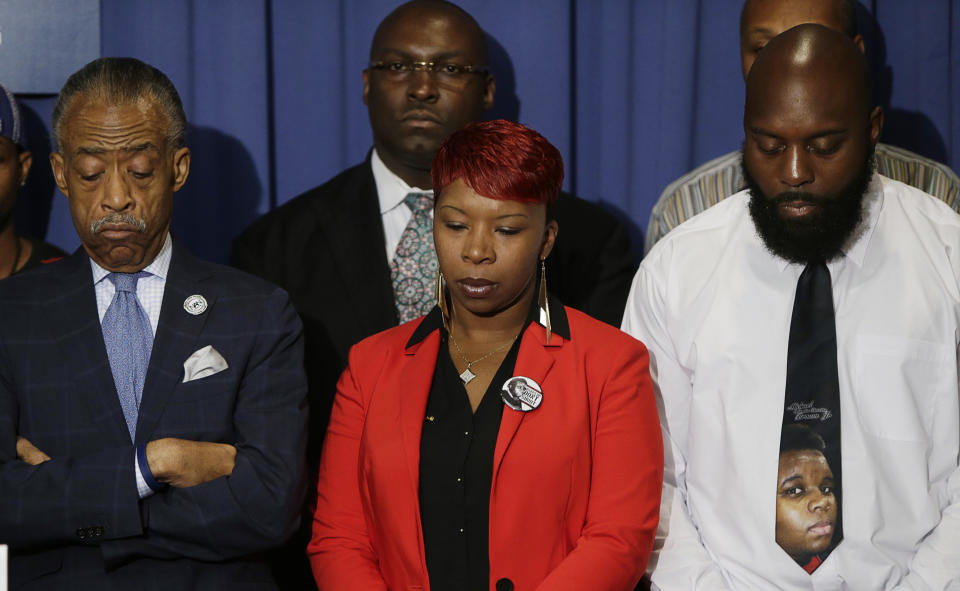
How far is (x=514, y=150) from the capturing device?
1.94 metres

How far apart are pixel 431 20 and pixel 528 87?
0.48 meters

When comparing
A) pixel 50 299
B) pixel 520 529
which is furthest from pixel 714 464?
pixel 50 299

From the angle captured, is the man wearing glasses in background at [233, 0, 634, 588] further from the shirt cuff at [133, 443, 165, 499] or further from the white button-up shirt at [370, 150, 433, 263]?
the shirt cuff at [133, 443, 165, 499]

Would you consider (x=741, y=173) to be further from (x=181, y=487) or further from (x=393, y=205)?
(x=181, y=487)

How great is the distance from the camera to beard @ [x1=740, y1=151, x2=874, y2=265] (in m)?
2.09

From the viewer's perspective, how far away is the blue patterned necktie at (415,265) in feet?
8.79

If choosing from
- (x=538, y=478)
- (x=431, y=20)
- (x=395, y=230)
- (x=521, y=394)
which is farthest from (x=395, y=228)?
(x=538, y=478)

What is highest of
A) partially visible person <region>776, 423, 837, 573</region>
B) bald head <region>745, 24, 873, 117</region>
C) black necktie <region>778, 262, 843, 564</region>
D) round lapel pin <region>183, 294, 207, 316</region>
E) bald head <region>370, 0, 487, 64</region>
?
bald head <region>370, 0, 487, 64</region>

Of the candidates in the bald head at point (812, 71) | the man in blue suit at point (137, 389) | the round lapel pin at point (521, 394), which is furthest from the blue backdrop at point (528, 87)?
the round lapel pin at point (521, 394)

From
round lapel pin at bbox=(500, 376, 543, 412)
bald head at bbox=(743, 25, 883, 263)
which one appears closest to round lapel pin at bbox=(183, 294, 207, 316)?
round lapel pin at bbox=(500, 376, 543, 412)

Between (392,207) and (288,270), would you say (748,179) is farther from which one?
(288,270)

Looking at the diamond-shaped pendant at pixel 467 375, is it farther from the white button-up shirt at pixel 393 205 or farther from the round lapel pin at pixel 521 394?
the white button-up shirt at pixel 393 205

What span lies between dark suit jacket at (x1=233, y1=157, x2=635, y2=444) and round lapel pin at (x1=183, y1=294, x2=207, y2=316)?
Answer: 0.51m

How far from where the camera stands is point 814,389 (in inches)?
81.5
